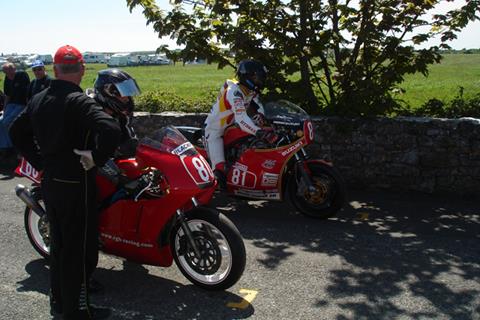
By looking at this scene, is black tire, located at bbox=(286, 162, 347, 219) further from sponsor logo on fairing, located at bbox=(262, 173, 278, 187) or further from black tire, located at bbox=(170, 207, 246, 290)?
black tire, located at bbox=(170, 207, 246, 290)

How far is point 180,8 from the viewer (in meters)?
8.66

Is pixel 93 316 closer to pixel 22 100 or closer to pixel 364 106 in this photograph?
pixel 364 106

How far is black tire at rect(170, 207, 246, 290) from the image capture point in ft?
13.9

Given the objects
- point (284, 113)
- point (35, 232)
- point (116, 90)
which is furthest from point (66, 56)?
point (284, 113)

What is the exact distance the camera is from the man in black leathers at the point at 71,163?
3498 mm

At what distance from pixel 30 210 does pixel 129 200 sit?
134cm

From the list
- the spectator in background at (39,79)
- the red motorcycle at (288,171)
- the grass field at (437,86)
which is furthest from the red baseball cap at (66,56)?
the grass field at (437,86)

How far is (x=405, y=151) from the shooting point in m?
7.52

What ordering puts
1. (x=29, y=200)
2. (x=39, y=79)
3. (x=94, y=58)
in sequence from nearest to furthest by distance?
(x=29, y=200) < (x=39, y=79) < (x=94, y=58)

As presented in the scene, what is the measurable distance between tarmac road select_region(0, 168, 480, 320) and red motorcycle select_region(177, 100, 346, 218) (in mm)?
273

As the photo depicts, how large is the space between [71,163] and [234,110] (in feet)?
10.2

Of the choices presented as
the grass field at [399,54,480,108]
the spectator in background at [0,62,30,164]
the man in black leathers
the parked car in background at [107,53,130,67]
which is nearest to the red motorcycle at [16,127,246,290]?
the man in black leathers

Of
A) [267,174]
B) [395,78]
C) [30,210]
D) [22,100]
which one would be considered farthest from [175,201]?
[22,100]

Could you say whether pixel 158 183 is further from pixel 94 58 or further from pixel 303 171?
pixel 94 58
